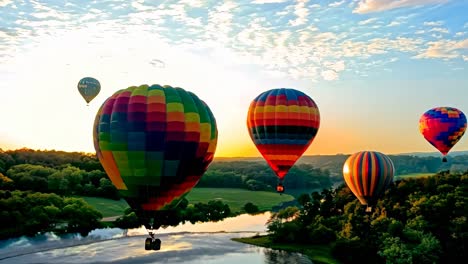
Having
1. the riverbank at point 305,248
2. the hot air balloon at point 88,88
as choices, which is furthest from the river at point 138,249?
the hot air balloon at point 88,88

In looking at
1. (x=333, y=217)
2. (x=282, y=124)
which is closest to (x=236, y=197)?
(x=333, y=217)

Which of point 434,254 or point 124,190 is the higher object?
point 124,190

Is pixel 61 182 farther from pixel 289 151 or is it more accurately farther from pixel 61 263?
pixel 289 151

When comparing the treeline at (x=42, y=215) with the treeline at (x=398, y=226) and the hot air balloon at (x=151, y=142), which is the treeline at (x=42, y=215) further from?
the hot air balloon at (x=151, y=142)

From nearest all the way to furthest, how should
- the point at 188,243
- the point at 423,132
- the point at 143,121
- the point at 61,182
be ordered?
the point at 143,121 → the point at 188,243 → the point at 423,132 → the point at 61,182

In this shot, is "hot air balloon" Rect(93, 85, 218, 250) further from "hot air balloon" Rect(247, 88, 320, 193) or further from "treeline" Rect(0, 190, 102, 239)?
"treeline" Rect(0, 190, 102, 239)

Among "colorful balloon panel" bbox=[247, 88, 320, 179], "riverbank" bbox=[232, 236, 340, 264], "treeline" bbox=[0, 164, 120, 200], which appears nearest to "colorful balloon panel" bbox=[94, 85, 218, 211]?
"colorful balloon panel" bbox=[247, 88, 320, 179]

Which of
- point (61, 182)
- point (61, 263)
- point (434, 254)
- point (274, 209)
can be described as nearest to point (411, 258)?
point (434, 254)
